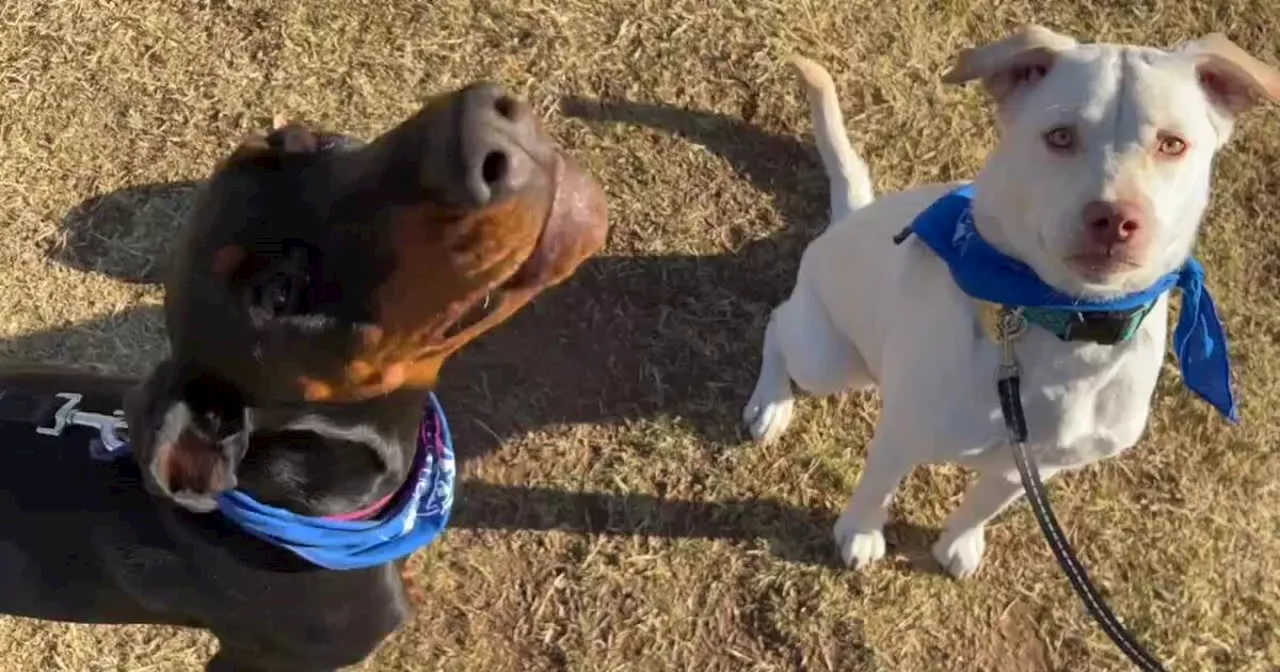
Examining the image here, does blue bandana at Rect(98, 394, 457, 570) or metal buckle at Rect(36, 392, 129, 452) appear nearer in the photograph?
blue bandana at Rect(98, 394, 457, 570)

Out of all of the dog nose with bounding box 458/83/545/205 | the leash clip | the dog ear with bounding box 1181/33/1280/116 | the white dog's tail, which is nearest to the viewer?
the dog nose with bounding box 458/83/545/205

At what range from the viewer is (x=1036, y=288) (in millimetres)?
2982

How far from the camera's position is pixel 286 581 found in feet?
10.4

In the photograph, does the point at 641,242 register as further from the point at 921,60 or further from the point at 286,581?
the point at 286,581

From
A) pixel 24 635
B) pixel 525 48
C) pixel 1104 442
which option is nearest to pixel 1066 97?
pixel 1104 442

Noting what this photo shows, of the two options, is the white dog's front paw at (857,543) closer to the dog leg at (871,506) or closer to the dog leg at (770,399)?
the dog leg at (871,506)

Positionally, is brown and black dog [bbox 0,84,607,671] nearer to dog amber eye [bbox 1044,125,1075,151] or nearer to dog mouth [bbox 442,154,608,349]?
dog mouth [bbox 442,154,608,349]

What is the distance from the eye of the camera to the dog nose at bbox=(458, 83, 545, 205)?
6.94 ft

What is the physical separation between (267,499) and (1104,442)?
2245mm

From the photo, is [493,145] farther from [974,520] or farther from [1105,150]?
[974,520]

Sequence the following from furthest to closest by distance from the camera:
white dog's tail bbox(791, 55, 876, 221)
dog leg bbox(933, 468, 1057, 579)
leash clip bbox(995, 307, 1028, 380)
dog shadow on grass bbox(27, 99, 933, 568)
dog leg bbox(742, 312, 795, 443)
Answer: dog shadow on grass bbox(27, 99, 933, 568), dog leg bbox(742, 312, 795, 443), white dog's tail bbox(791, 55, 876, 221), dog leg bbox(933, 468, 1057, 579), leash clip bbox(995, 307, 1028, 380)

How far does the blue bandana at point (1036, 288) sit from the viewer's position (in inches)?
117

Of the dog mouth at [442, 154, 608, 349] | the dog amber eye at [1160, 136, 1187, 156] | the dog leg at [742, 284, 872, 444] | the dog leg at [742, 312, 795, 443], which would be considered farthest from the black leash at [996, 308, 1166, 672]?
Answer: the dog leg at [742, 312, 795, 443]

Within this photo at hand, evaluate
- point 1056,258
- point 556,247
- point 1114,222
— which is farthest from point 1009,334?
point 556,247
